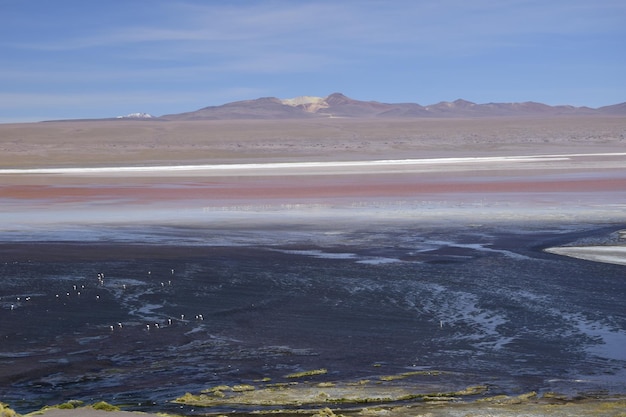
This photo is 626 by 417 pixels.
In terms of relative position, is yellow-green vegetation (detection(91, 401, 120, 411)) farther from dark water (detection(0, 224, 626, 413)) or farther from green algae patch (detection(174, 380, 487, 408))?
green algae patch (detection(174, 380, 487, 408))

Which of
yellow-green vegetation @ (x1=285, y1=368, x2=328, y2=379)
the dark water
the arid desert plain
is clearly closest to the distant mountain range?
the arid desert plain

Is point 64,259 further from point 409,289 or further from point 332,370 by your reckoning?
point 332,370

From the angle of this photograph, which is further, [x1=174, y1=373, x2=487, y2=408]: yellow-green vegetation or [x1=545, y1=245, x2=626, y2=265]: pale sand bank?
[x1=545, y1=245, x2=626, y2=265]: pale sand bank

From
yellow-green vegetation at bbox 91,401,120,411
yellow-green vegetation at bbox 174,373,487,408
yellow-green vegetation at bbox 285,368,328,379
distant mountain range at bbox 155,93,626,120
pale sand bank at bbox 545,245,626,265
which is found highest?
distant mountain range at bbox 155,93,626,120

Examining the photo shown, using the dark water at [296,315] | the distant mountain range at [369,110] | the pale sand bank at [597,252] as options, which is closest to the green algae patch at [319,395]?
the dark water at [296,315]

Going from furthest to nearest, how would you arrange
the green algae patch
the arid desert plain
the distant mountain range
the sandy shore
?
the distant mountain range < the sandy shore < the arid desert plain < the green algae patch

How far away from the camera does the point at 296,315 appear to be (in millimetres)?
10977

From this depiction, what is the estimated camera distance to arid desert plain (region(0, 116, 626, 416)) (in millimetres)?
7895

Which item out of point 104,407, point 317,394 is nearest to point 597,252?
point 317,394

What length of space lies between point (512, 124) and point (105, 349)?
303 feet

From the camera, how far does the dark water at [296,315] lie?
27.6 feet

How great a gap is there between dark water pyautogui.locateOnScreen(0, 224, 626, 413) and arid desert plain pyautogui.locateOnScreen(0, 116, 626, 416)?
4 centimetres

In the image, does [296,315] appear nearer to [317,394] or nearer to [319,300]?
[319,300]

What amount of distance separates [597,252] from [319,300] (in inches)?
216
